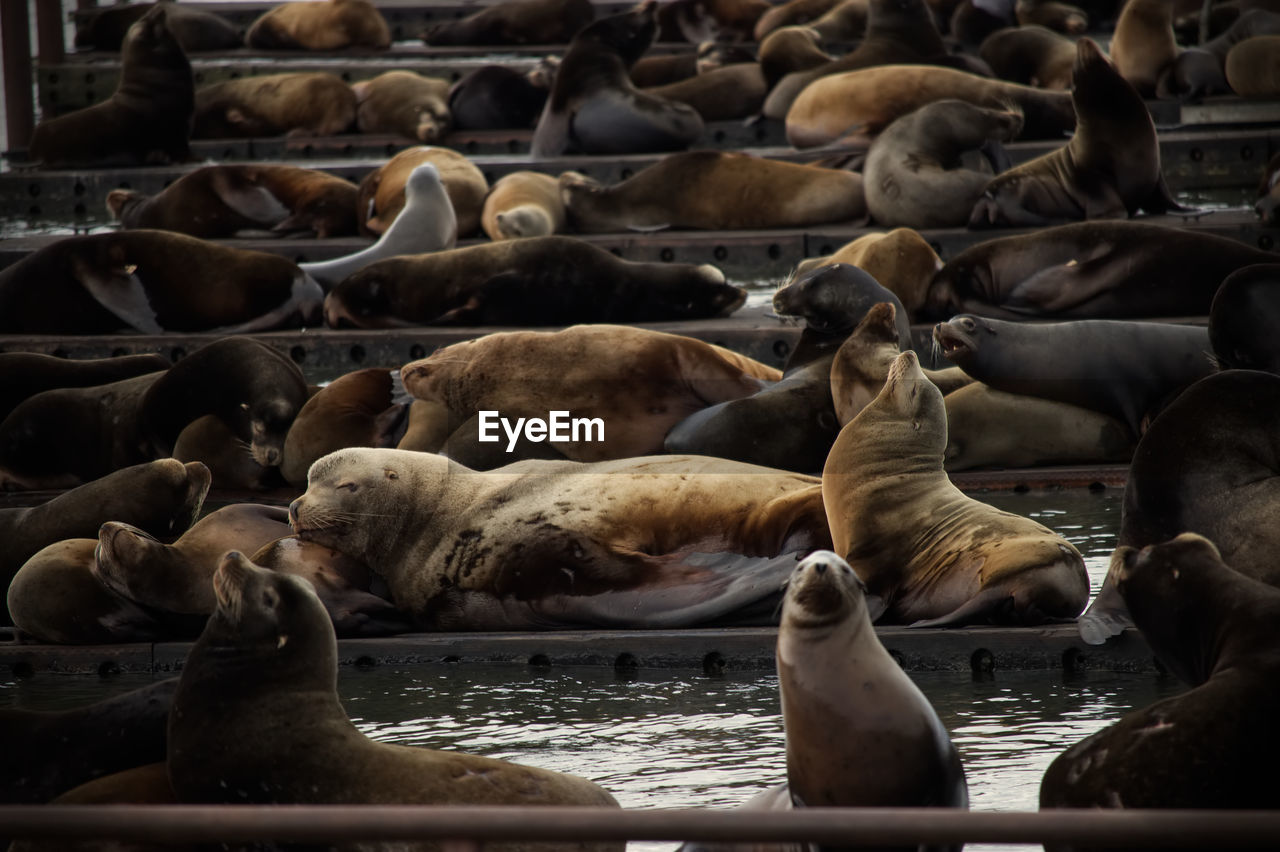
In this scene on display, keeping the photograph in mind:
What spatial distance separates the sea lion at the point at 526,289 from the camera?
8820 mm

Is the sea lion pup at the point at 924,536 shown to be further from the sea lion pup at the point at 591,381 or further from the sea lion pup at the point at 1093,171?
the sea lion pup at the point at 1093,171

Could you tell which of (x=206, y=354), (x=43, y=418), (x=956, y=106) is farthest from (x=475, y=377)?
(x=956, y=106)

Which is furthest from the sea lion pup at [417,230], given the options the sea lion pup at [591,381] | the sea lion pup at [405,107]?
the sea lion pup at [405,107]

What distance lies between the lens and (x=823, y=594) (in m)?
3.05

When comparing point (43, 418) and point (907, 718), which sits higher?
point (907, 718)

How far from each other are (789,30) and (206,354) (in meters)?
9.89

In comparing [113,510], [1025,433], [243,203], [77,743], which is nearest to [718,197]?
[243,203]

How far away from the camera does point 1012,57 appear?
15.2m

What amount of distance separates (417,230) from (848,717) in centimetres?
766

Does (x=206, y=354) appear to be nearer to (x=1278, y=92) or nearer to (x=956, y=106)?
(x=956, y=106)

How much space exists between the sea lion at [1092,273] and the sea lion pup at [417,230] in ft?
10.6

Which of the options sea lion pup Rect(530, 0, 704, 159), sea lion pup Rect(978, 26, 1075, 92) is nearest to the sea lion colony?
sea lion pup Rect(530, 0, 704, 159)

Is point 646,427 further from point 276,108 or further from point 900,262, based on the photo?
point 276,108

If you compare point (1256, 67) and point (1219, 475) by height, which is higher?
point (1256, 67)
